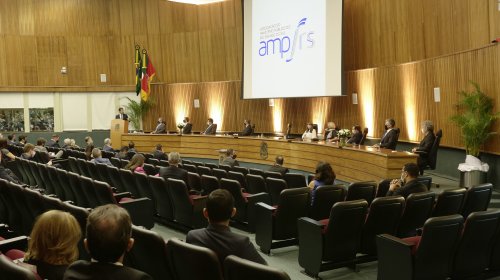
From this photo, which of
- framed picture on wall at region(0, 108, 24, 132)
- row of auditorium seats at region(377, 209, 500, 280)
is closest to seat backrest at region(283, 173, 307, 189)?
row of auditorium seats at region(377, 209, 500, 280)

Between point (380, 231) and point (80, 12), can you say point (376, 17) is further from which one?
point (80, 12)

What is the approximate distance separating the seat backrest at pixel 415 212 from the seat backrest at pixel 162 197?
2.96m

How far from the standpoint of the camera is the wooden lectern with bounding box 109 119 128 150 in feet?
54.1

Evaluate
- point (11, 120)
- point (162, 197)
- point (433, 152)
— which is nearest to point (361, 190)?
point (162, 197)

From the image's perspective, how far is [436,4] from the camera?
10430 mm

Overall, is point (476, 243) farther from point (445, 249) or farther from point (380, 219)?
point (380, 219)

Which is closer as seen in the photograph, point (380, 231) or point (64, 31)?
point (380, 231)

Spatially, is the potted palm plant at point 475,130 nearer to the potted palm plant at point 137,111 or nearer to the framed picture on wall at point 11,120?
the potted palm plant at point 137,111

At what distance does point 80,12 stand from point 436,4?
13537 mm

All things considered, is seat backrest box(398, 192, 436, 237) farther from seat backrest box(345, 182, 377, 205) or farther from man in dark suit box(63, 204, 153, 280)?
man in dark suit box(63, 204, 153, 280)

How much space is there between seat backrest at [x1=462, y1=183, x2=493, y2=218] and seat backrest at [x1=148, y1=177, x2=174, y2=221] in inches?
137

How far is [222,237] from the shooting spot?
9.64ft

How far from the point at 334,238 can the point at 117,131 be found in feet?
44.3

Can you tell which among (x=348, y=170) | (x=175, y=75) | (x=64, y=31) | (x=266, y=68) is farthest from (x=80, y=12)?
(x=348, y=170)
